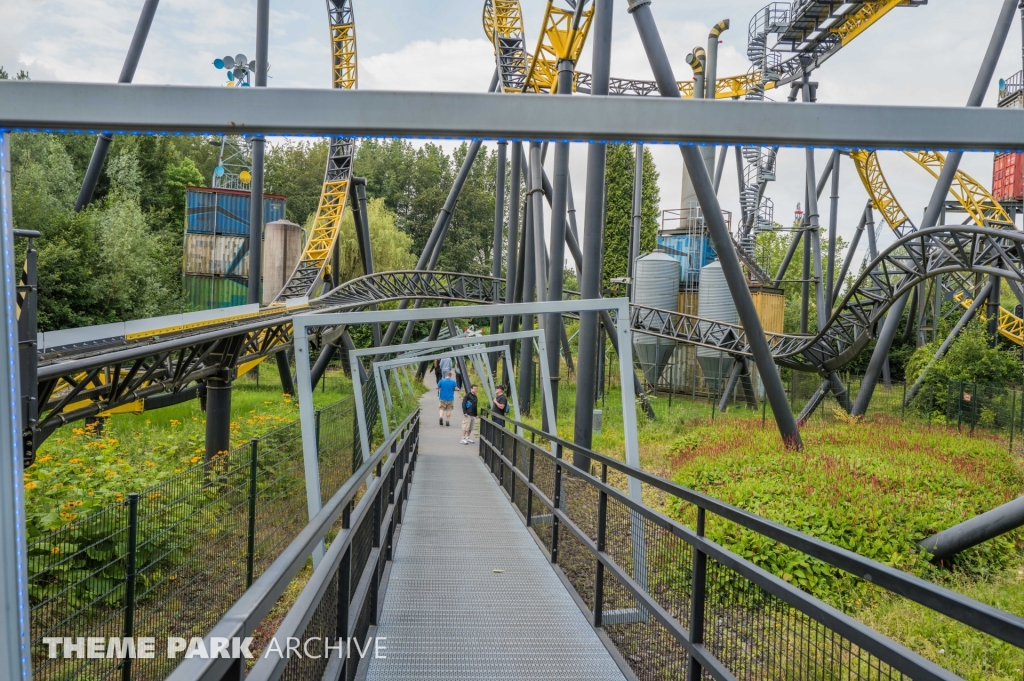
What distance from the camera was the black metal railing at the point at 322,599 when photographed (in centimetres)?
151

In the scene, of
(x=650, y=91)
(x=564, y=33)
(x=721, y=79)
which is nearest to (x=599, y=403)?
(x=564, y=33)

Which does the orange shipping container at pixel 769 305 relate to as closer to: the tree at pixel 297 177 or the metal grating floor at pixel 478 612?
the metal grating floor at pixel 478 612

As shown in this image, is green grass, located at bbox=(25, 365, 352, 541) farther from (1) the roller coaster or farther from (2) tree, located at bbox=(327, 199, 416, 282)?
(2) tree, located at bbox=(327, 199, 416, 282)

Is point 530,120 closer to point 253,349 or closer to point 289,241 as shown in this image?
point 253,349

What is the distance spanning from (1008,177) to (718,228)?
1096 inches

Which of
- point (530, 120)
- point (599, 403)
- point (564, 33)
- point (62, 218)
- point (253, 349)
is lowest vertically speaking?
point (599, 403)

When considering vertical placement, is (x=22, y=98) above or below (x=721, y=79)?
below

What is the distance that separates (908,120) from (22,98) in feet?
7.17

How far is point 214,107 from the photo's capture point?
1911 mm

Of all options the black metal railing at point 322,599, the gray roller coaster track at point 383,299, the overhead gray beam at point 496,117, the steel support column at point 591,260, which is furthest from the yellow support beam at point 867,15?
the overhead gray beam at point 496,117

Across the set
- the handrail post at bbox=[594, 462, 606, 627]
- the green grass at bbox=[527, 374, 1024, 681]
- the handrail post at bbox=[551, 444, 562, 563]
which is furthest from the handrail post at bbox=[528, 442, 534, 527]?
the handrail post at bbox=[594, 462, 606, 627]

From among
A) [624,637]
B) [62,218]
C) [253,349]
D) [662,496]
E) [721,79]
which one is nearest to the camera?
[624,637]

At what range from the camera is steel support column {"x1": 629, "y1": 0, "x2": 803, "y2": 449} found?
372 inches

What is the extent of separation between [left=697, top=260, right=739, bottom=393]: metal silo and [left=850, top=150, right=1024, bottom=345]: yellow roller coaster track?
5.49 metres
